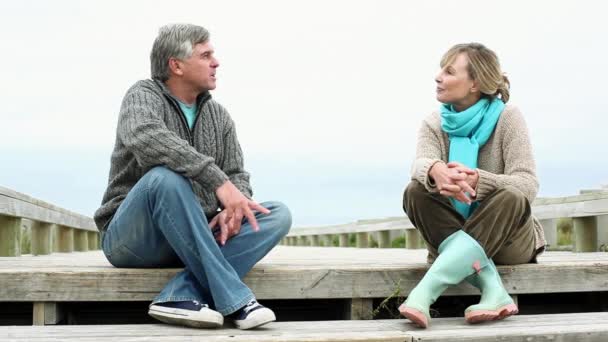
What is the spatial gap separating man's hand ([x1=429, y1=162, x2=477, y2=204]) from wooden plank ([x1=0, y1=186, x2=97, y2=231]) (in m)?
3.33

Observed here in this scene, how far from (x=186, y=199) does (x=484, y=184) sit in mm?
1129

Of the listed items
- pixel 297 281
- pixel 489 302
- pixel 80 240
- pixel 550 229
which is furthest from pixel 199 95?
pixel 80 240

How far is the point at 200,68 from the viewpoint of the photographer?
9.55ft

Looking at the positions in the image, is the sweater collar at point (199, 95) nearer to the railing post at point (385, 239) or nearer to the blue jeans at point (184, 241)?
the blue jeans at point (184, 241)

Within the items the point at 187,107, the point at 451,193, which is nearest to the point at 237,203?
the point at 187,107

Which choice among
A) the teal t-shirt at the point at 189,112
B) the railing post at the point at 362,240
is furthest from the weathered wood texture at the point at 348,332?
the railing post at the point at 362,240

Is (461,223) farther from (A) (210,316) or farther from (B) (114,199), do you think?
(B) (114,199)

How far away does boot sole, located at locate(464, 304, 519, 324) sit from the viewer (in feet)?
8.45

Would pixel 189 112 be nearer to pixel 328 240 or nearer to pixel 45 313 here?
pixel 45 313

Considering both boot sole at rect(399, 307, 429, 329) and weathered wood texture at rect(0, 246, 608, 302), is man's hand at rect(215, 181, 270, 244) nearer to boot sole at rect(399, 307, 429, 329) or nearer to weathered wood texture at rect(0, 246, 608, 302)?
weathered wood texture at rect(0, 246, 608, 302)

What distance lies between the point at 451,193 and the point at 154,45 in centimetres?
133

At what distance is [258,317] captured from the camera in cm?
244

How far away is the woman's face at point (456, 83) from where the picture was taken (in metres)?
3.03

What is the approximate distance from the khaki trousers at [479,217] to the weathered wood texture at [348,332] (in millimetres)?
328
